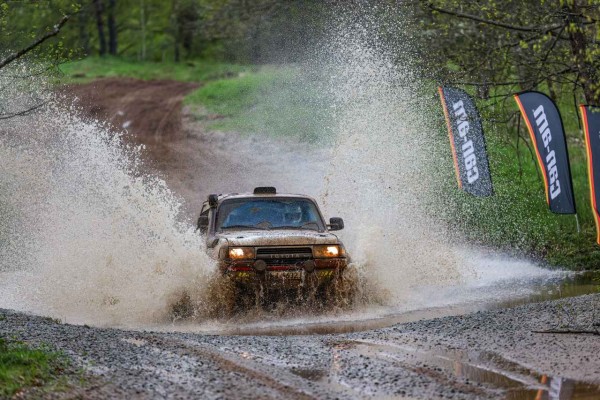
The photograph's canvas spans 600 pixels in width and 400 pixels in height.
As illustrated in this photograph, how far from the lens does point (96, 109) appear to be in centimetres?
3744

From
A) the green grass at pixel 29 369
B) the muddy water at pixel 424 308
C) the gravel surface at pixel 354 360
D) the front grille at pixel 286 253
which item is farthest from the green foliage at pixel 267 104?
the green grass at pixel 29 369

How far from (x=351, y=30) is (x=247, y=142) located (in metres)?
9.65

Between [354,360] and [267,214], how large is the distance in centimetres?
552

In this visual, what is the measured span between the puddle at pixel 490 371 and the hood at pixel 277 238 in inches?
119

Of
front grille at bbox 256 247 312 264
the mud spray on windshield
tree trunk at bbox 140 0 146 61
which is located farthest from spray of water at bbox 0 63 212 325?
tree trunk at bbox 140 0 146 61

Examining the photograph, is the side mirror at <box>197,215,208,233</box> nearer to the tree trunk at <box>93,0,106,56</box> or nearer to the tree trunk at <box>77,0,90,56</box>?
the tree trunk at <box>77,0,90,56</box>

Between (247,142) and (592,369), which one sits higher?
(247,142)

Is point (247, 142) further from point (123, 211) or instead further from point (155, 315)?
point (155, 315)

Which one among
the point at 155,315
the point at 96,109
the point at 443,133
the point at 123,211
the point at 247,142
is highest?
the point at 96,109

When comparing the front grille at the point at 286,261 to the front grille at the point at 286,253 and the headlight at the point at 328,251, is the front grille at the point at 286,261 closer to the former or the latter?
the front grille at the point at 286,253

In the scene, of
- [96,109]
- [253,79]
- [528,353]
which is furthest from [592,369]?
[253,79]

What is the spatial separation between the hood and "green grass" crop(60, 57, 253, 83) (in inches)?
1217

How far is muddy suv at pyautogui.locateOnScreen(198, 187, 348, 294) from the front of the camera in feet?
42.8

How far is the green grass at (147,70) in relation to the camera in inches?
1794
